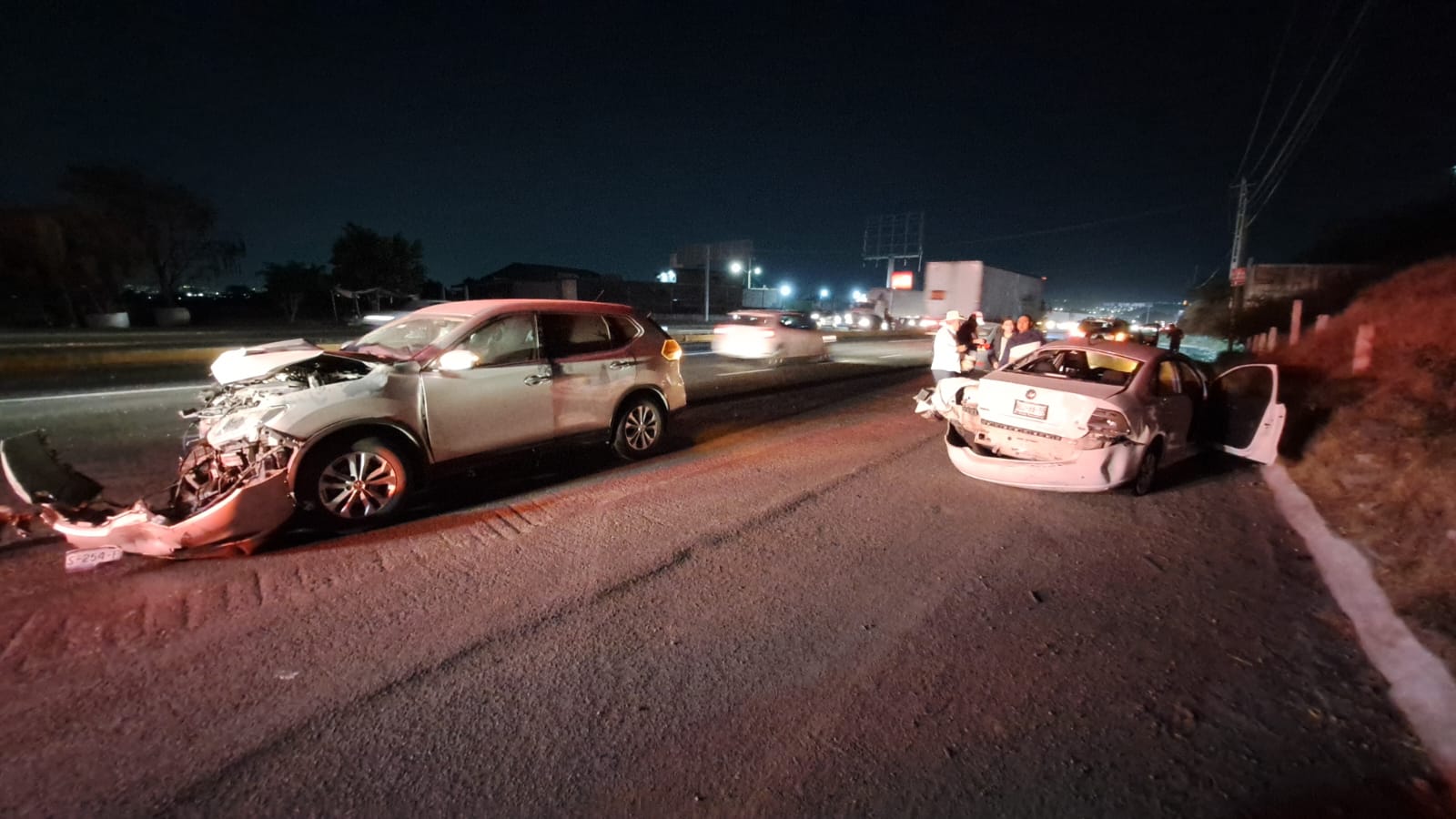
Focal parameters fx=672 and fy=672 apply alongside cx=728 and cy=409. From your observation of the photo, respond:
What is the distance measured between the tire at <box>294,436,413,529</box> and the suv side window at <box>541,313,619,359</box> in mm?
1738

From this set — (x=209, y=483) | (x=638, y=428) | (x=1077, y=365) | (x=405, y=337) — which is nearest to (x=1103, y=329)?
(x=1077, y=365)

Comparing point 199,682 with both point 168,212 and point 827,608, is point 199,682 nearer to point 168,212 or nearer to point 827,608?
point 827,608


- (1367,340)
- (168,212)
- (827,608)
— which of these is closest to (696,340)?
(1367,340)

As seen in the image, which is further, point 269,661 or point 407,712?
point 269,661

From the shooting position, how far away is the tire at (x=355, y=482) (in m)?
4.90

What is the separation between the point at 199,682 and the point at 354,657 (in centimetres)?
65

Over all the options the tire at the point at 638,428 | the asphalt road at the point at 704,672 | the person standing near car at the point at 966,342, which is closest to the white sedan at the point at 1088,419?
the asphalt road at the point at 704,672

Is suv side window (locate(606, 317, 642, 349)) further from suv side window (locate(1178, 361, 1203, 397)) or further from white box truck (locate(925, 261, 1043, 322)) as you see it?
white box truck (locate(925, 261, 1043, 322))

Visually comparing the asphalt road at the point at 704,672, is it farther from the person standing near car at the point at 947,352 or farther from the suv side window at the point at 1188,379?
the person standing near car at the point at 947,352

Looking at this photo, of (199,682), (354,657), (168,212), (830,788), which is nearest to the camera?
(830,788)

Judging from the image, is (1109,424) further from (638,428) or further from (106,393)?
(106,393)

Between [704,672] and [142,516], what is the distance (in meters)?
3.71

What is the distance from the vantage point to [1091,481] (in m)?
Result: 5.82

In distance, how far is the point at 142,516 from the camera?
4211 millimetres
